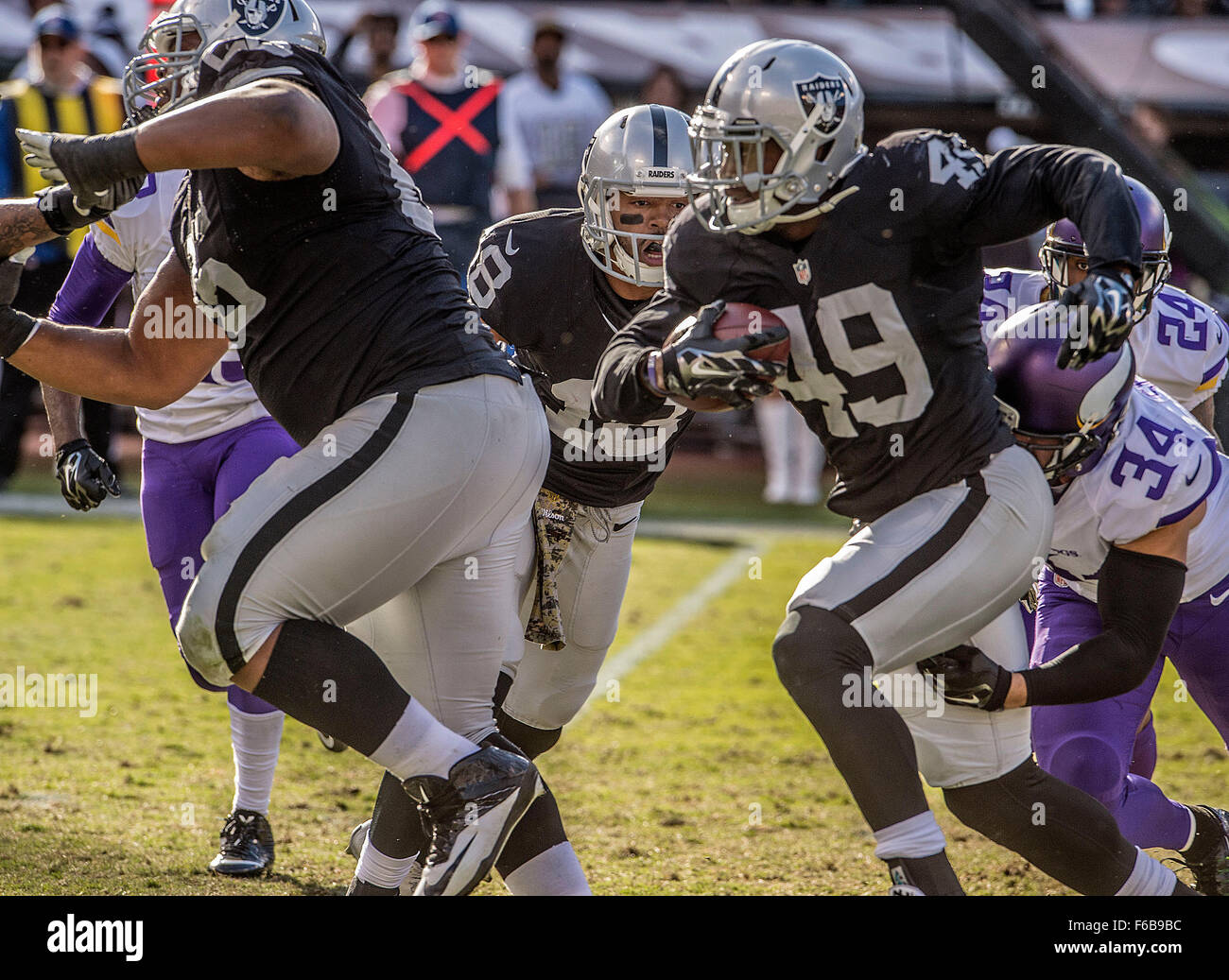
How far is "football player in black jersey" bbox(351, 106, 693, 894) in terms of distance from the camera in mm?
3195

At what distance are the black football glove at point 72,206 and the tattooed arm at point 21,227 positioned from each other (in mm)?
22

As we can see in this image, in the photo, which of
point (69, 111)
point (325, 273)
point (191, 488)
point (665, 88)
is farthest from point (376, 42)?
point (325, 273)

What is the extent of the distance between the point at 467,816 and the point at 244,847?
1.28 metres

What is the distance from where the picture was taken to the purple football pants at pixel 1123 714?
129 inches

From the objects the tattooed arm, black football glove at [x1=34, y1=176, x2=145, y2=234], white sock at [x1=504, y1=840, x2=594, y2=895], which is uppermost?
black football glove at [x1=34, y1=176, x2=145, y2=234]

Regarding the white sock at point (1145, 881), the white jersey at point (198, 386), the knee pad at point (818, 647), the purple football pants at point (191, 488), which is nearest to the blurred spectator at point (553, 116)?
the white jersey at point (198, 386)

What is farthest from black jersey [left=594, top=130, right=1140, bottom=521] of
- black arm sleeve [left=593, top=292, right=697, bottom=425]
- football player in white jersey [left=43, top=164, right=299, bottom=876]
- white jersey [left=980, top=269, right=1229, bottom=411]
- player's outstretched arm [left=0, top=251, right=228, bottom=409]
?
football player in white jersey [left=43, top=164, right=299, bottom=876]

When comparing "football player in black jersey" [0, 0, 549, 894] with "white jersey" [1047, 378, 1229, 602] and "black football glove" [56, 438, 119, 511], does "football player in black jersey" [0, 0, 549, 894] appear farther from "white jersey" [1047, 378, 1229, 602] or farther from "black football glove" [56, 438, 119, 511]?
"white jersey" [1047, 378, 1229, 602]

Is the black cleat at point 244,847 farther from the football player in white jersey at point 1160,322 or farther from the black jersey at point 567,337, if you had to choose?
the football player in white jersey at point 1160,322

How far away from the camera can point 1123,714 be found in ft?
11.0

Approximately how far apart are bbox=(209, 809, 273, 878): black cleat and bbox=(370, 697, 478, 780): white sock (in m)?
1.14

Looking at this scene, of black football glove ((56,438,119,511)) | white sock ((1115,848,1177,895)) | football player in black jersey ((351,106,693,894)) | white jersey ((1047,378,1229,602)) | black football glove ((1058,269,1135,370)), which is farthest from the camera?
black football glove ((56,438,119,511))

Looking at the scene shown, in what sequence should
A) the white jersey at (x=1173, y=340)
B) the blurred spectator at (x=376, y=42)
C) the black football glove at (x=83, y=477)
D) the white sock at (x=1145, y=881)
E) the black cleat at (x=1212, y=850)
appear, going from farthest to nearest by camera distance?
the blurred spectator at (x=376, y=42)
the white jersey at (x=1173, y=340)
the black cleat at (x=1212, y=850)
the black football glove at (x=83, y=477)
the white sock at (x=1145, y=881)
